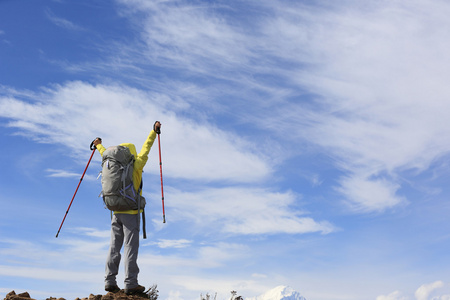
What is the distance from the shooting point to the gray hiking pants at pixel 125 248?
38.8 ft

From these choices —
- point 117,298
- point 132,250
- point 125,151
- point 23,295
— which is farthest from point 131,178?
point 23,295

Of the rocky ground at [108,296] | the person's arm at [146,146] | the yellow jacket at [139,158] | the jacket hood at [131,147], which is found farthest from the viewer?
the jacket hood at [131,147]

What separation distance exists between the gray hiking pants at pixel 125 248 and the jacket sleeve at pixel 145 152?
4.62 feet

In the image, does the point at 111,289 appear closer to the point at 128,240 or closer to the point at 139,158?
the point at 128,240

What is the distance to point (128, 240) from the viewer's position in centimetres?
1205

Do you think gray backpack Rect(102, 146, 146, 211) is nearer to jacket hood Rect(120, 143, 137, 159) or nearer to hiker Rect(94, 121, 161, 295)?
hiker Rect(94, 121, 161, 295)

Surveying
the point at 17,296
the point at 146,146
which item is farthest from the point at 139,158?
the point at 17,296

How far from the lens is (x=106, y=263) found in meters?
12.3

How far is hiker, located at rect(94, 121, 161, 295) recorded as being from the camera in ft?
38.8

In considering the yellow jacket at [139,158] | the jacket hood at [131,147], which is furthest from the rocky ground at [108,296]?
the jacket hood at [131,147]

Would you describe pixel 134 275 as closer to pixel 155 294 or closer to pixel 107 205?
pixel 155 294

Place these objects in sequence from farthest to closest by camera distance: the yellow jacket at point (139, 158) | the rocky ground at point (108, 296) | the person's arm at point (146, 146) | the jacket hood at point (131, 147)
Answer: the jacket hood at point (131, 147) < the person's arm at point (146, 146) < the yellow jacket at point (139, 158) < the rocky ground at point (108, 296)

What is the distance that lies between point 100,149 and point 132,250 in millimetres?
3411

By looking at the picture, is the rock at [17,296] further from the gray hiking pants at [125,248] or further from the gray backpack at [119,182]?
the gray backpack at [119,182]
